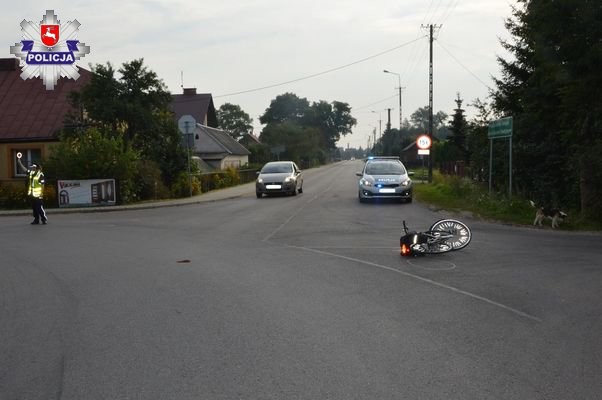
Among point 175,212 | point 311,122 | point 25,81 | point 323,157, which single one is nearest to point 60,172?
point 175,212

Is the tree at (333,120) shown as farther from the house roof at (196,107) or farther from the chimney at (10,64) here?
the chimney at (10,64)

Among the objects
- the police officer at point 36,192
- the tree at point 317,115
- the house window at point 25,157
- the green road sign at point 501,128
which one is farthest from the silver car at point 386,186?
the tree at point 317,115

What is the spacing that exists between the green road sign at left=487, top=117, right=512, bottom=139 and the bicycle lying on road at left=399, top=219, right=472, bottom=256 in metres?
7.96

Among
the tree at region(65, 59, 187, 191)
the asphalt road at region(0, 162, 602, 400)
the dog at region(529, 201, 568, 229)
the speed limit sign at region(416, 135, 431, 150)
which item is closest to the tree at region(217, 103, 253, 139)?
the speed limit sign at region(416, 135, 431, 150)

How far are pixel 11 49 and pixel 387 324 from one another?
3293cm

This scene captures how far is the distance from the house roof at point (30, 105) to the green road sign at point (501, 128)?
19.8 m

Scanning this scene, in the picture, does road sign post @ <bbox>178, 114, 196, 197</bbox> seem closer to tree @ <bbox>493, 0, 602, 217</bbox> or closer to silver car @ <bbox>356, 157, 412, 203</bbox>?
silver car @ <bbox>356, 157, 412, 203</bbox>

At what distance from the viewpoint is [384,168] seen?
23.2 meters

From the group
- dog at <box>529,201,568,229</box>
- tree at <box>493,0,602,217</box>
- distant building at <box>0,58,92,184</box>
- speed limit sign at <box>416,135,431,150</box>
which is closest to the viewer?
tree at <box>493,0,602,217</box>

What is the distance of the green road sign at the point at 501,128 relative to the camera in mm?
17516

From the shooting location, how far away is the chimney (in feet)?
124

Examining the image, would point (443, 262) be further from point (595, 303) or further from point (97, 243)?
point (97, 243)

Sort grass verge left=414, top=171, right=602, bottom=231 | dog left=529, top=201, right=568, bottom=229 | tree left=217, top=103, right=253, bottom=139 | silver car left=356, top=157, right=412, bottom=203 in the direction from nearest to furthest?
1. dog left=529, top=201, right=568, bottom=229
2. grass verge left=414, top=171, right=602, bottom=231
3. silver car left=356, top=157, right=412, bottom=203
4. tree left=217, top=103, right=253, bottom=139

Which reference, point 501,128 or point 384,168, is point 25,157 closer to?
point 384,168
